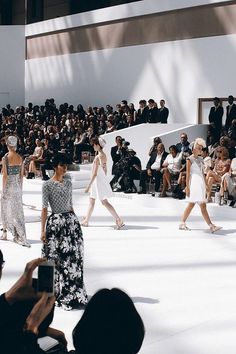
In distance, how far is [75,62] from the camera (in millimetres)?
28641

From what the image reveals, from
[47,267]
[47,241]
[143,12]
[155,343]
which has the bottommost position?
[155,343]

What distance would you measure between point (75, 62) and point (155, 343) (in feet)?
77.3

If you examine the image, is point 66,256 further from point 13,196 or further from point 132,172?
point 132,172

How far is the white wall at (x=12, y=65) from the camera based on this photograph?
107 feet

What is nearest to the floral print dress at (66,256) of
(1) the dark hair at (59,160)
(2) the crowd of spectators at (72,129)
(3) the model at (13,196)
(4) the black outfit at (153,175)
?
(1) the dark hair at (59,160)

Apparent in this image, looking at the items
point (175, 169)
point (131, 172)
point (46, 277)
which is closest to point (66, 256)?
point (46, 277)

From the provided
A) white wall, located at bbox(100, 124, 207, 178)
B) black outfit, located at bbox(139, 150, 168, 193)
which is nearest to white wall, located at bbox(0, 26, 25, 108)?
white wall, located at bbox(100, 124, 207, 178)

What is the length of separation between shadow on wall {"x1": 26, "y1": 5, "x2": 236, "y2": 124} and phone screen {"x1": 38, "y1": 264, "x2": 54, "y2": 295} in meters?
19.3

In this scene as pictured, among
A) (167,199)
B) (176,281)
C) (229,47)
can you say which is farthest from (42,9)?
(176,281)

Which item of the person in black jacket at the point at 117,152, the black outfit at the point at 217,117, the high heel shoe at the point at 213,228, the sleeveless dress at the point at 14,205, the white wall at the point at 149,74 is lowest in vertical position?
the high heel shoe at the point at 213,228

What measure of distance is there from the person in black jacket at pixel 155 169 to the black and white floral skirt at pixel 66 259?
927 centimetres

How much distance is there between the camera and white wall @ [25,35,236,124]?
2234cm

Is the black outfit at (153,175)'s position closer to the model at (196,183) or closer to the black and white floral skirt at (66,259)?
the model at (196,183)

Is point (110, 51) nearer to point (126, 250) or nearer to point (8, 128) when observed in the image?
point (8, 128)
